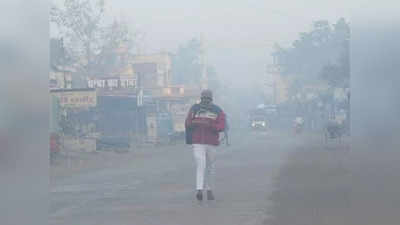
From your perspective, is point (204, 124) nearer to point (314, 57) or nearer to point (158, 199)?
point (158, 199)

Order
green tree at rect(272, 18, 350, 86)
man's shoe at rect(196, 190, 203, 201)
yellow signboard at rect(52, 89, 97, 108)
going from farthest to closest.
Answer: green tree at rect(272, 18, 350, 86) → yellow signboard at rect(52, 89, 97, 108) → man's shoe at rect(196, 190, 203, 201)

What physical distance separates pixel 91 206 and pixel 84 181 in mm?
3676

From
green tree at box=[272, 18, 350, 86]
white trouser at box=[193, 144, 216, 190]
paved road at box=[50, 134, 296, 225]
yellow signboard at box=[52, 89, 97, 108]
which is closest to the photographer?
paved road at box=[50, 134, 296, 225]

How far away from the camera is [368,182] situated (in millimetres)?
4746

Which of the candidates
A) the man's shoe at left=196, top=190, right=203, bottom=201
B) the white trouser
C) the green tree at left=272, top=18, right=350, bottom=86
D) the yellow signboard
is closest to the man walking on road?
the white trouser

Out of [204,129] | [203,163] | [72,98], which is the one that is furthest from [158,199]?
[72,98]

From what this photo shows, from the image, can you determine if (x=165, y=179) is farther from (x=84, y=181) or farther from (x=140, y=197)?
(x=140, y=197)

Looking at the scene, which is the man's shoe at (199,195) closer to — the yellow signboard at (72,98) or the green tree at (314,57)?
the yellow signboard at (72,98)

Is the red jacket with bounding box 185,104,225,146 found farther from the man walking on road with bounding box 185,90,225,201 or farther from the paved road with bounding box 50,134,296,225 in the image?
the paved road with bounding box 50,134,296,225

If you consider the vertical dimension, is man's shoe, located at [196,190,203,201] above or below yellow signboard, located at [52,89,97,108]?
below

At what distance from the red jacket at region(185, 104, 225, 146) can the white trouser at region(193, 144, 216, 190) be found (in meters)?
0.09

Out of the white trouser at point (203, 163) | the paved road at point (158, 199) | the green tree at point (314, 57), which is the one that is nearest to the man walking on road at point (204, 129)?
the white trouser at point (203, 163)

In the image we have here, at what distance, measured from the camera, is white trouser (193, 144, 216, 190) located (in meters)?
7.97

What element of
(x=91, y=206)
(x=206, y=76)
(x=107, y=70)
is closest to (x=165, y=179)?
(x=91, y=206)
